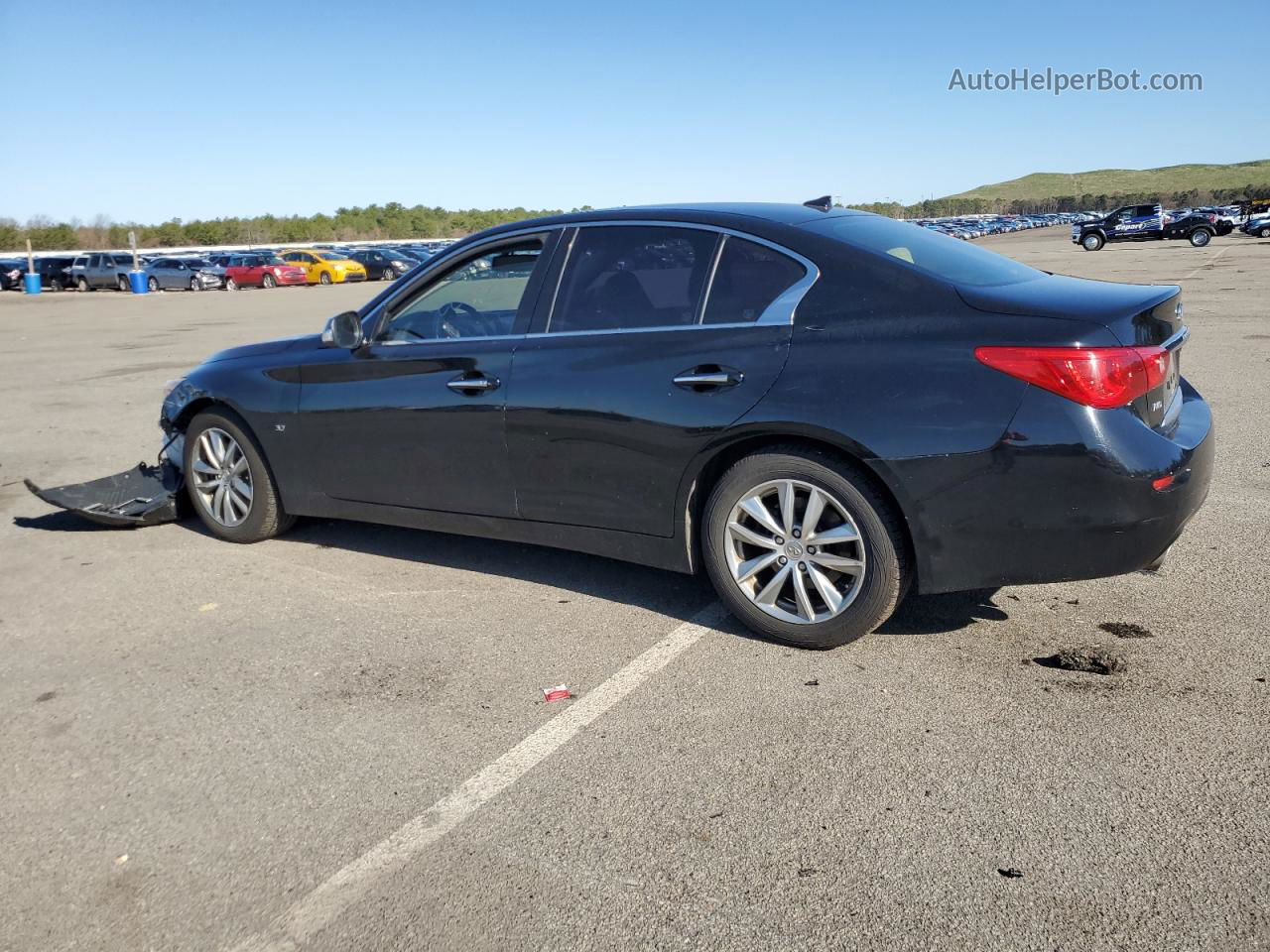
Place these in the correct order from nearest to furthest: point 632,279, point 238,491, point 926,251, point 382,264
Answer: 1. point 926,251
2. point 632,279
3. point 238,491
4. point 382,264

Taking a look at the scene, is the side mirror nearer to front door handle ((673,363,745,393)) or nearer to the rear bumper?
front door handle ((673,363,745,393))

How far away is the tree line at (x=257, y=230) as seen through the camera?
10969 cm

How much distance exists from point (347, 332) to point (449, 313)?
1.85 ft

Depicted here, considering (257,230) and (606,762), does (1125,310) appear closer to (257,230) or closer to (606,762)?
(606,762)

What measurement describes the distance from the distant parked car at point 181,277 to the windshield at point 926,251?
1925 inches

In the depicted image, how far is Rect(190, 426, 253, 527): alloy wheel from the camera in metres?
6.13

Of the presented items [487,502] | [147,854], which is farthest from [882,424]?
[147,854]

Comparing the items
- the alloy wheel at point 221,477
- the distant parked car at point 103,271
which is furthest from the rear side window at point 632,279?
the distant parked car at point 103,271

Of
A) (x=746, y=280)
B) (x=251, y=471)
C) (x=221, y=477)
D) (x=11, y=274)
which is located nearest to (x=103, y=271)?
(x=11, y=274)

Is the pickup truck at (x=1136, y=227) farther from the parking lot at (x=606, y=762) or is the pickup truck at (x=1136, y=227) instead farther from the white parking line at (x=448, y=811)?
the white parking line at (x=448, y=811)

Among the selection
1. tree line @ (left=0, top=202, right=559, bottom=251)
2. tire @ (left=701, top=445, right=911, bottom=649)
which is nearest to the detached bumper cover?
tire @ (left=701, top=445, right=911, bottom=649)

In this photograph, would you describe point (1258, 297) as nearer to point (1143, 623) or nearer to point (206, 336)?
point (1143, 623)

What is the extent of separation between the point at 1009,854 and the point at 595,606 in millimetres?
2393

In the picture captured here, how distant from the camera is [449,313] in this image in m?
5.30
